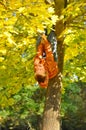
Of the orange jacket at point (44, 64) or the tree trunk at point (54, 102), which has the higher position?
the orange jacket at point (44, 64)

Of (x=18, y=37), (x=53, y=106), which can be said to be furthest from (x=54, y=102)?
(x=18, y=37)

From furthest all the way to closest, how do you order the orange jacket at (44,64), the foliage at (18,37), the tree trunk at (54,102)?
the tree trunk at (54,102) < the orange jacket at (44,64) < the foliage at (18,37)

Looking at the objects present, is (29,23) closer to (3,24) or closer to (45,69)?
(3,24)

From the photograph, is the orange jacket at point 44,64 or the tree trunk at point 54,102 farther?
the tree trunk at point 54,102

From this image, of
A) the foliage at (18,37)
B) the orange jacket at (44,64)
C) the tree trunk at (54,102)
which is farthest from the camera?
the tree trunk at (54,102)

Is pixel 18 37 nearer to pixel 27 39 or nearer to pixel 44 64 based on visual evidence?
pixel 27 39

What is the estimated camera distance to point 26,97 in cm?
1986

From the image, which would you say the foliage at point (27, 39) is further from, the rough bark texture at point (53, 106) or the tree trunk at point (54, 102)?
the rough bark texture at point (53, 106)

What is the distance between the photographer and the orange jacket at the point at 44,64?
683 centimetres

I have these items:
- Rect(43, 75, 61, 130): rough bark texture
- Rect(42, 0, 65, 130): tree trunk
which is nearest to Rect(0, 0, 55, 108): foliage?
Rect(42, 0, 65, 130): tree trunk

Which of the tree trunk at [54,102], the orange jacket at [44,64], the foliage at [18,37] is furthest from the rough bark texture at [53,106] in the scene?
the foliage at [18,37]

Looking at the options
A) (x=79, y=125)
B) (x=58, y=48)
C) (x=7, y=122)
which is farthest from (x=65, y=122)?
(x=58, y=48)

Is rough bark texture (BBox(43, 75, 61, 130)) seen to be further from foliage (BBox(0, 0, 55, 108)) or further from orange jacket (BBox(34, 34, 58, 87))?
foliage (BBox(0, 0, 55, 108))

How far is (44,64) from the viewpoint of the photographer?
709cm
